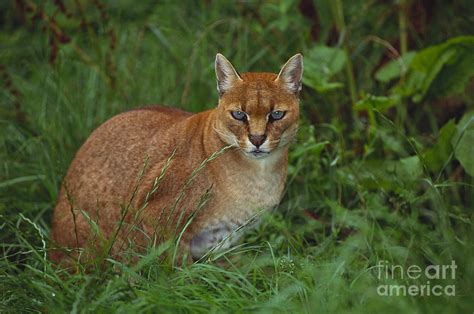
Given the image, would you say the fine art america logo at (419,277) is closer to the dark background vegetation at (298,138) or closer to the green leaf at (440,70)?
the dark background vegetation at (298,138)

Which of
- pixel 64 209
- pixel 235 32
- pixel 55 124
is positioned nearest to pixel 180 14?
pixel 235 32

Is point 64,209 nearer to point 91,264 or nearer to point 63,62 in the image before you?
point 91,264

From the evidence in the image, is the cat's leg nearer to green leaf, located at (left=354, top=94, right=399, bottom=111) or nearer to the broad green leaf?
green leaf, located at (left=354, top=94, right=399, bottom=111)

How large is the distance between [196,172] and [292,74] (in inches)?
28.2

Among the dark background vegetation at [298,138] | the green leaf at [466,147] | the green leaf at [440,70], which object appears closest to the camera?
the dark background vegetation at [298,138]

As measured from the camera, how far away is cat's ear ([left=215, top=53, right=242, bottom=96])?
4.30m

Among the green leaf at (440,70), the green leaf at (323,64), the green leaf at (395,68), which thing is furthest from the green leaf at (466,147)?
the green leaf at (323,64)

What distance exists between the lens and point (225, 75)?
14.2 feet

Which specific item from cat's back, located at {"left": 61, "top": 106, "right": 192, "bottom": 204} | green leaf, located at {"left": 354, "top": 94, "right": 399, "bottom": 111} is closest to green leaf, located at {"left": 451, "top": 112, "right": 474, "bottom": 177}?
green leaf, located at {"left": 354, "top": 94, "right": 399, "bottom": 111}

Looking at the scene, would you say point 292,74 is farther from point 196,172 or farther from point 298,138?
point 298,138

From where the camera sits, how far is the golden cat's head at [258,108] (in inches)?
164

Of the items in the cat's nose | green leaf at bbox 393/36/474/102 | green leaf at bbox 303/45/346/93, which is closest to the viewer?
the cat's nose

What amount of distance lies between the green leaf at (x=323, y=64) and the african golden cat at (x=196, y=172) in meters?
1.17

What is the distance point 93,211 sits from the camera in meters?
4.49
